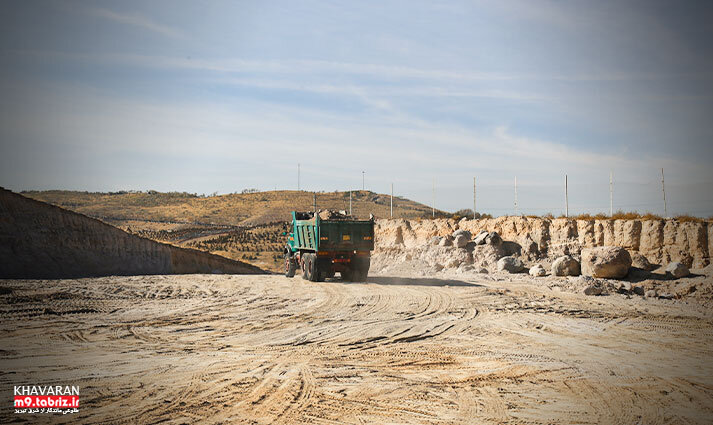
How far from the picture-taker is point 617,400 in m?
7.27

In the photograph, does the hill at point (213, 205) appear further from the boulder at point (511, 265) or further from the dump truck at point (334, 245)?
the dump truck at point (334, 245)

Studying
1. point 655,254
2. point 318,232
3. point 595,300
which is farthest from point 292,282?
point 655,254

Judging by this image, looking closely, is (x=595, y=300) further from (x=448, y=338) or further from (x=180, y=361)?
(x=180, y=361)

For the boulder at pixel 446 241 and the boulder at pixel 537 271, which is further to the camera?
the boulder at pixel 446 241

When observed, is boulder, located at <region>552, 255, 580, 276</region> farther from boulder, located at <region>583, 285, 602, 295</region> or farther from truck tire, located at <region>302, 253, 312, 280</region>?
truck tire, located at <region>302, 253, 312, 280</region>

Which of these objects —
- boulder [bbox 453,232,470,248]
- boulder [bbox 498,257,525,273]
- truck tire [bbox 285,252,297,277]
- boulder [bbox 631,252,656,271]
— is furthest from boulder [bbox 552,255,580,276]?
truck tire [bbox 285,252,297,277]

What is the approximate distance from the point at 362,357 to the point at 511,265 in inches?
655

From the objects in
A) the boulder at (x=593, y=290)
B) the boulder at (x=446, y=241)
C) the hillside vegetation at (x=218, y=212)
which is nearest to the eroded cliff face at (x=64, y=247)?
the boulder at (x=446, y=241)

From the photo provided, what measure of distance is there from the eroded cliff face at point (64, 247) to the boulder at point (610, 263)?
21388mm

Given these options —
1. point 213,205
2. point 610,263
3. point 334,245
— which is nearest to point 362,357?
point 334,245

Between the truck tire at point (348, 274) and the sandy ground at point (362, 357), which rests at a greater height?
the truck tire at point (348, 274)

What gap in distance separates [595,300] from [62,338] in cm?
1485

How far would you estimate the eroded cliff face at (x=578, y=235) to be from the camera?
63.5 ft

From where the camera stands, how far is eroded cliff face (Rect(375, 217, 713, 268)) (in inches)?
762
